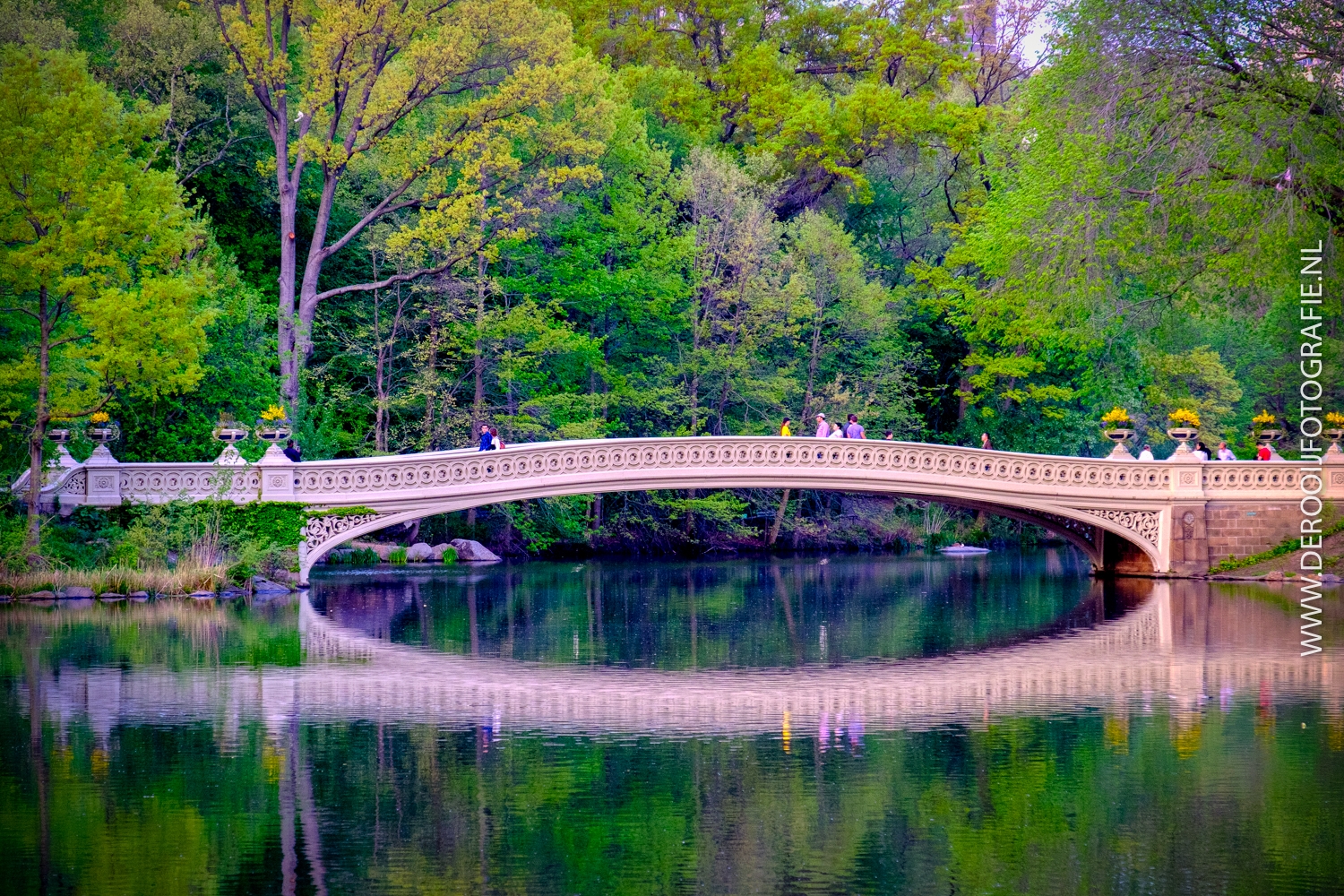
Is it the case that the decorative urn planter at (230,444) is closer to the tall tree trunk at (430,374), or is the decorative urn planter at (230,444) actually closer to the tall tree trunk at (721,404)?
the tall tree trunk at (430,374)

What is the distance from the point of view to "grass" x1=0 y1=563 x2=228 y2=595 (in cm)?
2139

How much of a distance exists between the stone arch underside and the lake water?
4795mm

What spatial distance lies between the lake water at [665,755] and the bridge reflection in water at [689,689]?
0.06 meters

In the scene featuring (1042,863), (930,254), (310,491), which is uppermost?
(930,254)

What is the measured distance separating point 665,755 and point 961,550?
28.0 metres

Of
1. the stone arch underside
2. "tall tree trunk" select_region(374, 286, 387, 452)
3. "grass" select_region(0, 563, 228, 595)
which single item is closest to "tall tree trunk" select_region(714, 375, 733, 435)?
"tall tree trunk" select_region(374, 286, 387, 452)

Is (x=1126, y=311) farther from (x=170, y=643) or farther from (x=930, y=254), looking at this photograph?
(x=170, y=643)

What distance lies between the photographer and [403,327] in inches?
1352

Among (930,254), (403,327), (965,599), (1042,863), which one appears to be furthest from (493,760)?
(930,254)

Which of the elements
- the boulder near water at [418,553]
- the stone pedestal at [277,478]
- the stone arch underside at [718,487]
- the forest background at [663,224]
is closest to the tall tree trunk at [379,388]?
the forest background at [663,224]

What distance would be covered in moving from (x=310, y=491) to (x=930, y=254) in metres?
23.2

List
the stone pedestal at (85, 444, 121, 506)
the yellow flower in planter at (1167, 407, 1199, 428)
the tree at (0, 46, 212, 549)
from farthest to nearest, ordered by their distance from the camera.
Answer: the yellow flower in planter at (1167, 407, 1199, 428), the stone pedestal at (85, 444, 121, 506), the tree at (0, 46, 212, 549)

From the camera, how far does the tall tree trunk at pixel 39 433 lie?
2220 cm

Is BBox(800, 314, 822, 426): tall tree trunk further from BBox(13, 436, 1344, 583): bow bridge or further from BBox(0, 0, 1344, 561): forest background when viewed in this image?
BBox(13, 436, 1344, 583): bow bridge
